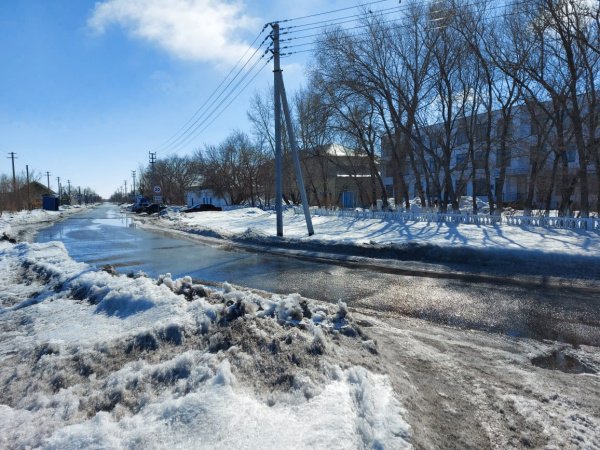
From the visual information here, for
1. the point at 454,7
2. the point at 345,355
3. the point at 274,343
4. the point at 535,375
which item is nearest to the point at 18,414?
the point at 274,343

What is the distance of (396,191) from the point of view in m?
30.1

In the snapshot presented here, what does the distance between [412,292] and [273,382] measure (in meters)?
5.35

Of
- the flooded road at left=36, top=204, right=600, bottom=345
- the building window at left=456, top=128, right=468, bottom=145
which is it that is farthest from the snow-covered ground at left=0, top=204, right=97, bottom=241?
the building window at left=456, top=128, right=468, bottom=145

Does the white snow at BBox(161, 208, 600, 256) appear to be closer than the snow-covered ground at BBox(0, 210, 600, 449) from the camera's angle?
No

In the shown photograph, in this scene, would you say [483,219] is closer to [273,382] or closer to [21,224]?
[273,382]

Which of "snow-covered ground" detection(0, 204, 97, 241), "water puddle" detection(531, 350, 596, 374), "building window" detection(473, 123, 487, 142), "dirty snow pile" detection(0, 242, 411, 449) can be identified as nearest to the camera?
"dirty snow pile" detection(0, 242, 411, 449)

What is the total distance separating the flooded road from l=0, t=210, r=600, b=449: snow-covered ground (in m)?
0.82

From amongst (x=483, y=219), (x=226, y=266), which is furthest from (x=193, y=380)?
(x=483, y=219)

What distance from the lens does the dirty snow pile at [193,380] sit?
265 cm

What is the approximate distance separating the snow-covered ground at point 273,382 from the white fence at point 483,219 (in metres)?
13.0

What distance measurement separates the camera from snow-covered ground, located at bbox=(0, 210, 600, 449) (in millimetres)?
2717

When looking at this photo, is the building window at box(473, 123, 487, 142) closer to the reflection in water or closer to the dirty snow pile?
the reflection in water

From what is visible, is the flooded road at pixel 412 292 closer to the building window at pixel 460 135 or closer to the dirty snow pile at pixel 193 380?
the dirty snow pile at pixel 193 380

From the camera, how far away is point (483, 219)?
1859 cm
